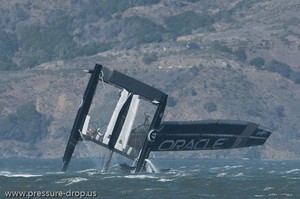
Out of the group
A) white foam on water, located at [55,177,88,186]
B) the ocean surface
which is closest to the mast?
the ocean surface

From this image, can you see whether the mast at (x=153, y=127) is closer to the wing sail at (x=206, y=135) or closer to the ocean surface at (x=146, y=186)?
the wing sail at (x=206, y=135)

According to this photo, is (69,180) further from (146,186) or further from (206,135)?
(206,135)

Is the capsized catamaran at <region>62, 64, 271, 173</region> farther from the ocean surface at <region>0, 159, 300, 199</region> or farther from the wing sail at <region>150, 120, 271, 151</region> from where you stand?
the ocean surface at <region>0, 159, 300, 199</region>

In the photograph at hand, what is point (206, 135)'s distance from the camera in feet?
411

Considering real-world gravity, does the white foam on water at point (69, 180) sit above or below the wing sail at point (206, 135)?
below

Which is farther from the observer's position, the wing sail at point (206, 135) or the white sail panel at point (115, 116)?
the wing sail at point (206, 135)

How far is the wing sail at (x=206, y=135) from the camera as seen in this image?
122125 mm

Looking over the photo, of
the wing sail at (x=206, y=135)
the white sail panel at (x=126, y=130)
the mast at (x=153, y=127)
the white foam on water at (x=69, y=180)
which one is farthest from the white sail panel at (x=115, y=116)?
→ the white foam on water at (x=69, y=180)

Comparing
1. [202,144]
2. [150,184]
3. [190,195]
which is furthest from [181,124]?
[190,195]

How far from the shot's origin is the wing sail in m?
122

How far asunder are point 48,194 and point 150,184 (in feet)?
45.4

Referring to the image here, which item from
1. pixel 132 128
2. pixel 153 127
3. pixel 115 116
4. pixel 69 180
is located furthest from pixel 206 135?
pixel 69 180

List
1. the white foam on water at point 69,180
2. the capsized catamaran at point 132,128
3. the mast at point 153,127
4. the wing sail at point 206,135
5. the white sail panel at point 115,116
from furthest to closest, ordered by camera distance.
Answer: the wing sail at point 206,135 → the white sail panel at point 115,116 → the capsized catamaran at point 132,128 → the mast at point 153,127 → the white foam on water at point 69,180

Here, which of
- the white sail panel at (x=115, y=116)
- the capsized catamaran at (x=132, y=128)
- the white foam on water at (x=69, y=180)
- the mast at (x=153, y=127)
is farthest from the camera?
the white sail panel at (x=115, y=116)
